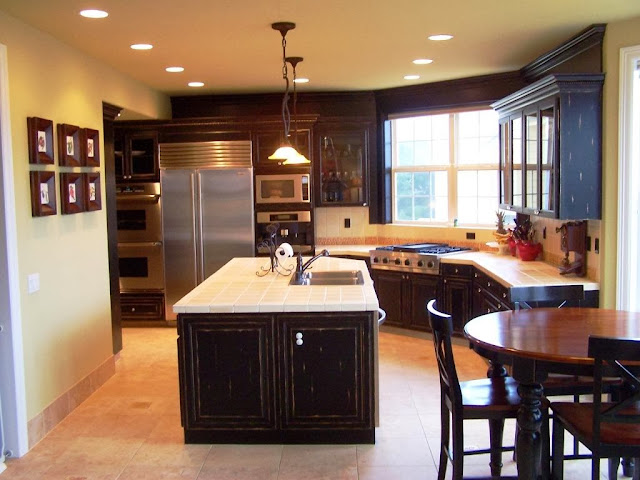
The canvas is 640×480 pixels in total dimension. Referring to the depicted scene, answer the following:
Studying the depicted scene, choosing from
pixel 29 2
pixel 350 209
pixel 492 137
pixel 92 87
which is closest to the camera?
pixel 29 2

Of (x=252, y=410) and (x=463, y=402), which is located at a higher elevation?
(x=463, y=402)

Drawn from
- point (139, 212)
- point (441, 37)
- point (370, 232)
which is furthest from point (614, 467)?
point (139, 212)

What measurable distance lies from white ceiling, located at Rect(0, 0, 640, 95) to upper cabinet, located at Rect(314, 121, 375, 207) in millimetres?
1125

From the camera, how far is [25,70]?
14.4ft

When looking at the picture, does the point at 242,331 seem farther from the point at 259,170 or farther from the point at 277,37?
the point at 259,170

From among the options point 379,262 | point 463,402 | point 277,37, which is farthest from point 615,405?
point 379,262

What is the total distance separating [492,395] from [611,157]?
218 centimetres

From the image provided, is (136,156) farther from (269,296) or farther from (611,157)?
(611,157)

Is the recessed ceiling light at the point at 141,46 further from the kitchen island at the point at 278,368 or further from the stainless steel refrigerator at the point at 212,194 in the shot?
the stainless steel refrigerator at the point at 212,194

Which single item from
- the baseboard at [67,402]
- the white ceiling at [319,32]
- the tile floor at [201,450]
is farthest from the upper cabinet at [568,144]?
the baseboard at [67,402]

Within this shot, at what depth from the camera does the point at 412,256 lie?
6852 mm

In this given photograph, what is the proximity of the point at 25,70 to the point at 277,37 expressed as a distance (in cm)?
166

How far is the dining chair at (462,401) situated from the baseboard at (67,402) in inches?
99.3

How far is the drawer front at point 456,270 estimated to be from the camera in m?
6.37
